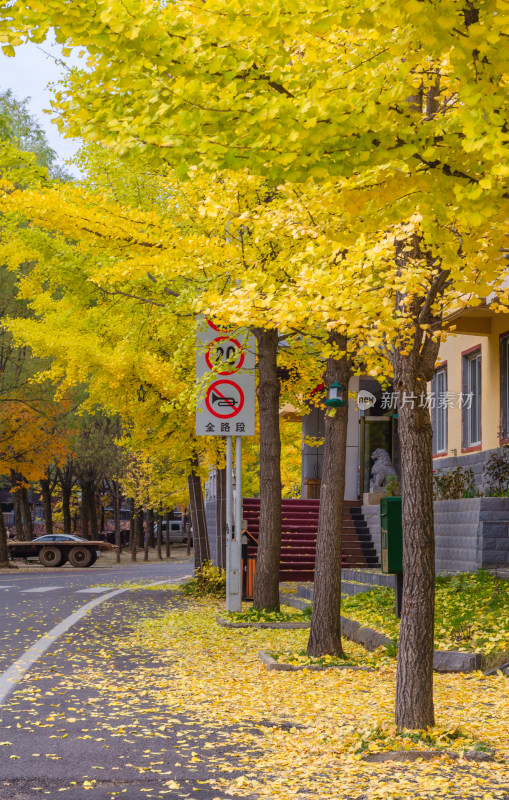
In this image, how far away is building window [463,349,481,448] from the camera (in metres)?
20.0

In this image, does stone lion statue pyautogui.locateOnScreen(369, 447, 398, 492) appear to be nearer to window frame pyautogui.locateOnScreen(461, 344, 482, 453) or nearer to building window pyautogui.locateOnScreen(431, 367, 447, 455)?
building window pyautogui.locateOnScreen(431, 367, 447, 455)

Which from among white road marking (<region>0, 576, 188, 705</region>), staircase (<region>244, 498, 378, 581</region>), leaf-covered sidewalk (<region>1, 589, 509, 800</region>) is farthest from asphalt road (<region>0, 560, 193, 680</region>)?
staircase (<region>244, 498, 378, 581</region>)

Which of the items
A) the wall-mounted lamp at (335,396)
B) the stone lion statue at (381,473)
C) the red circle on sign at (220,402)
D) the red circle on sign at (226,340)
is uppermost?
the red circle on sign at (226,340)

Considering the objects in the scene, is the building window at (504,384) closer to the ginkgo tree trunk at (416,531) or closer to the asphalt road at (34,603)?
the asphalt road at (34,603)

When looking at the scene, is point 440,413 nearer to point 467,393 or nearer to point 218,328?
point 467,393

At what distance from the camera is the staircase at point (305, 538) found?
23.3m

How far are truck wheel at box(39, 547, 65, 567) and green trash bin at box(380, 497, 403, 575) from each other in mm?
26551

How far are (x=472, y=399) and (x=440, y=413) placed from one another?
2253mm

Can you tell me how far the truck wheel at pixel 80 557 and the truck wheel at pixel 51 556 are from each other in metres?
0.44

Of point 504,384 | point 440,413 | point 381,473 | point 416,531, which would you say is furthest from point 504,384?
point 416,531

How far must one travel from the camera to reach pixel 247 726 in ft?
24.0

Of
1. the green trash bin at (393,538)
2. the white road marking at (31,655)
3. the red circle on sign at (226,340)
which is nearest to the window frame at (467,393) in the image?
the red circle on sign at (226,340)

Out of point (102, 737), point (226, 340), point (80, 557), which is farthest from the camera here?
point (80, 557)

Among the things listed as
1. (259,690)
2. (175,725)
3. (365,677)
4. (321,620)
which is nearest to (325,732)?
(175,725)
